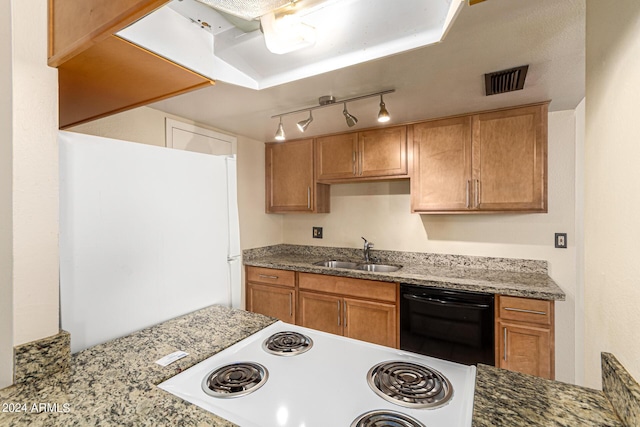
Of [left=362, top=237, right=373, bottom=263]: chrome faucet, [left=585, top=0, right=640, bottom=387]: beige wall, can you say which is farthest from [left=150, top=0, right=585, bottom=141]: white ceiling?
[left=362, top=237, right=373, bottom=263]: chrome faucet

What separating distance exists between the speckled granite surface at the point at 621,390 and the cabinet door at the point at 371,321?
163cm

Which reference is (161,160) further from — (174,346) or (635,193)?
(635,193)

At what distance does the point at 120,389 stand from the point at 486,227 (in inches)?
104

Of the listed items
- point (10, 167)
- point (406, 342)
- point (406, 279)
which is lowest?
point (406, 342)

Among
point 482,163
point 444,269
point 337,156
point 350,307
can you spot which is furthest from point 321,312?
point 482,163

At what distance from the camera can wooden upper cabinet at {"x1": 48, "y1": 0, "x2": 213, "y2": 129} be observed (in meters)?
0.69

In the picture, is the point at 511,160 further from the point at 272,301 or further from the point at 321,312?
the point at 272,301

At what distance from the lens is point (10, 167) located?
0.78 m

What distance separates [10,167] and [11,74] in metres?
0.25

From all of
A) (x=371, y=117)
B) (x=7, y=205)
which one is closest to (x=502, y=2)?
(x=371, y=117)

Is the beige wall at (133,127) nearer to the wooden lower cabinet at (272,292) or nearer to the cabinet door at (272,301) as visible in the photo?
the wooden lower cabinet at (272,292)

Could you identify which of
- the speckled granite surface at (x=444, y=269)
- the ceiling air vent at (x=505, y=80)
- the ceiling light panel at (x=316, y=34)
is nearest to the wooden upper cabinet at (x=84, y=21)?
the ceiling light panel at (x=316, y=34)

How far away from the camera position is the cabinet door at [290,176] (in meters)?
3.09

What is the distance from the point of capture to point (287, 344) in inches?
42.5
